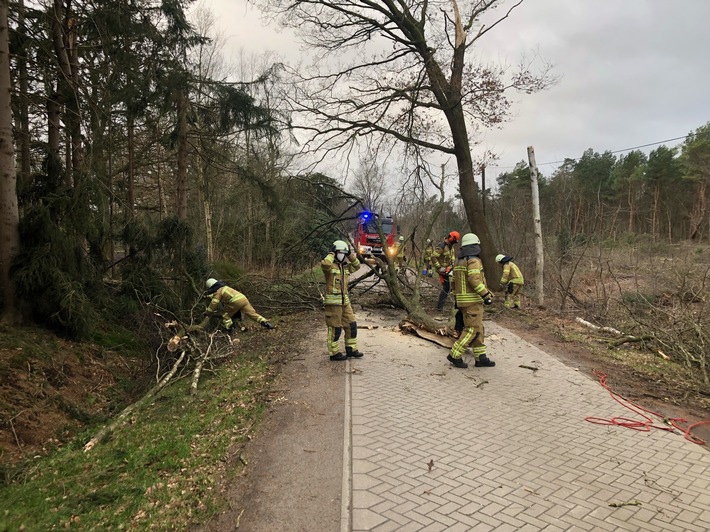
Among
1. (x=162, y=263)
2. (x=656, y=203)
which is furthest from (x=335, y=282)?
(x=656, y=203)

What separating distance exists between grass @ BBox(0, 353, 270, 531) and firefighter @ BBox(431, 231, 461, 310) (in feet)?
22.5

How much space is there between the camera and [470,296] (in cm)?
692

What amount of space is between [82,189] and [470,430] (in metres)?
7.24

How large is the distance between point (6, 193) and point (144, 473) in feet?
19.0

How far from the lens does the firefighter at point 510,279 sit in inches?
420

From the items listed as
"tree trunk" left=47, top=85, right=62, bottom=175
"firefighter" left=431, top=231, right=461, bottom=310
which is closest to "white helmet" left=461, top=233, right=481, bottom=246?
"firefighter" left=431, top=231, right=461, bottom=310

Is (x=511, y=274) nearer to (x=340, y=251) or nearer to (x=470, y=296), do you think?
(x=470, y=296)

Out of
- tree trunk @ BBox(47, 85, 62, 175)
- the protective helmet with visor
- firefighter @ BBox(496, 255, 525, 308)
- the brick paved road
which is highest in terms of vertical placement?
tree trunk @ BBox(47, 85, 62, 175)

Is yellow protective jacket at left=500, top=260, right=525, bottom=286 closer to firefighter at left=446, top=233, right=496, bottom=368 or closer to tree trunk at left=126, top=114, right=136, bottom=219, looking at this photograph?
firefighter at left=446, top=233, right=496, bottom=368

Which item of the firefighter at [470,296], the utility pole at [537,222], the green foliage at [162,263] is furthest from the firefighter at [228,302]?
the utility pole at [537,222]

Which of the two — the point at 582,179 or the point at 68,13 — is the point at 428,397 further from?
the point at 582,179

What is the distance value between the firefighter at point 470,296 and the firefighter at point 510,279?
3.86m

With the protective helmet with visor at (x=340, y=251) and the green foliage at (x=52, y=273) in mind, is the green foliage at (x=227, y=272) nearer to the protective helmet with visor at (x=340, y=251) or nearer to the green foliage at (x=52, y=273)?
the green foliage at (x=52, y=273)

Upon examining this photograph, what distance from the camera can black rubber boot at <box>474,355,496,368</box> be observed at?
7.04 m
